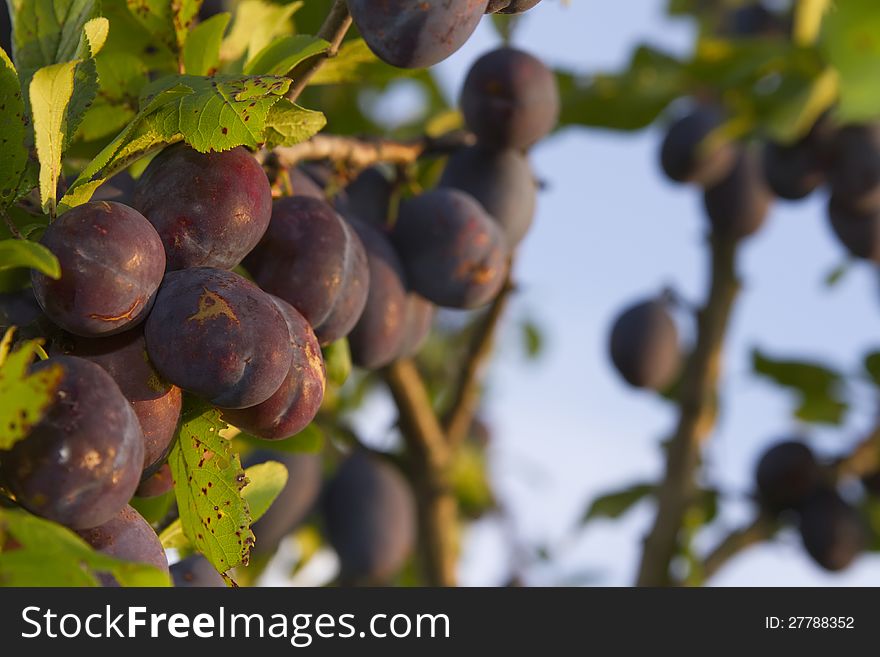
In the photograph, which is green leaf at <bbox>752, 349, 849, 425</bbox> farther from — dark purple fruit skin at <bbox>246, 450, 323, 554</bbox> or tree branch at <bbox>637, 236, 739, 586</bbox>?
dark purple fruit skin at <bbox>246, 450, 323, 554</bbox>

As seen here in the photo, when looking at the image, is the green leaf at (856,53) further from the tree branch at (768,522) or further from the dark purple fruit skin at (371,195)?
the tree branch at (768,522)

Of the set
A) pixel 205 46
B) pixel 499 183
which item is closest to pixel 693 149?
pixel 499 183

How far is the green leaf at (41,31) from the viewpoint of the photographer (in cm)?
80

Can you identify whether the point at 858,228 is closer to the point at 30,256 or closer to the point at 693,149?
the point at 693,149

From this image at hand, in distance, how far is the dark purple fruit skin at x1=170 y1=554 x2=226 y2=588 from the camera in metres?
0.84

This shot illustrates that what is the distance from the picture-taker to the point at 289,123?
0.82m

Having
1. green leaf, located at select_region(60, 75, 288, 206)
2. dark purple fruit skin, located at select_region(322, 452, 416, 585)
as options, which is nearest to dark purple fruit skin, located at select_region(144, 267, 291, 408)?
green leaf, located at select_region(60, 75, 288, 206)

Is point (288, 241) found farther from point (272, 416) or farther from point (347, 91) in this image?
point (347, 91)

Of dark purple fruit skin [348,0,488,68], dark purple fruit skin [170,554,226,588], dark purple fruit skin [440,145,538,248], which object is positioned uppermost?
dark purple fruit skin [348,0,488,68]

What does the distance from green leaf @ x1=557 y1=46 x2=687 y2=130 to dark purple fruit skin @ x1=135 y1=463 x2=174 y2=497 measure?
1457 millimetres

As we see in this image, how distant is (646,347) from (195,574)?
1.40 m

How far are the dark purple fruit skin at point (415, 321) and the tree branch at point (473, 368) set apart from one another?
266mm
